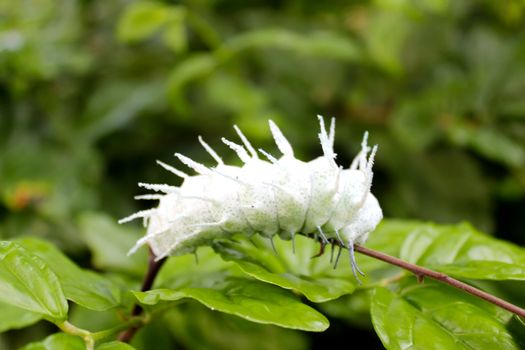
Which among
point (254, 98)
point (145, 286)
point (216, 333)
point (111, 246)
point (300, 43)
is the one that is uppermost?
point (300, 43)

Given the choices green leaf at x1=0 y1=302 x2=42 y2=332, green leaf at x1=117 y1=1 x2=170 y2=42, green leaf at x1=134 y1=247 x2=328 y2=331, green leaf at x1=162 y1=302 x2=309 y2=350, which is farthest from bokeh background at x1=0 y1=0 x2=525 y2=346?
green leaf at x1=0 y1=302 x2=42 y2=332

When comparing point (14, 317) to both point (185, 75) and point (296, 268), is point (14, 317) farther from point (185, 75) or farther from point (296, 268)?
point (185, 75)

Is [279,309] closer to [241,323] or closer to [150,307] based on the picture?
[150,307]

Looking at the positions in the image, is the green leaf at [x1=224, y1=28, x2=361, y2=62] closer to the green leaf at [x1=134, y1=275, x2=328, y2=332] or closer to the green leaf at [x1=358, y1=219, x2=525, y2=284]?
the green leaf at [x1=358, y1=219, x2=525, y2=284]

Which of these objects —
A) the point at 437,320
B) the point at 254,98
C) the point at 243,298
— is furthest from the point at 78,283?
the point at 254,98

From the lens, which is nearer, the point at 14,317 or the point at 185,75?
the point at 14,317

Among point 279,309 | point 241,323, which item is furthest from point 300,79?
point 279,309

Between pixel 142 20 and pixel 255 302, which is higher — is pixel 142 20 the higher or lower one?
the higher one
